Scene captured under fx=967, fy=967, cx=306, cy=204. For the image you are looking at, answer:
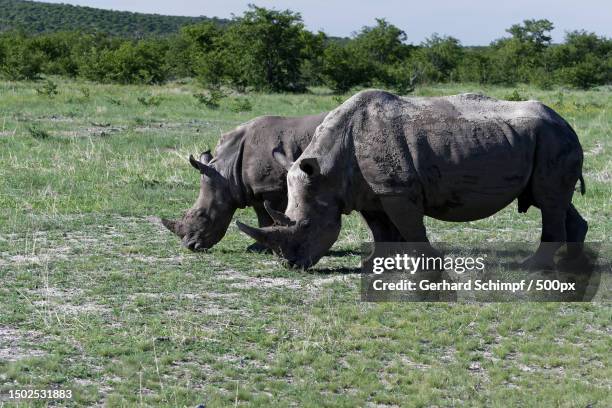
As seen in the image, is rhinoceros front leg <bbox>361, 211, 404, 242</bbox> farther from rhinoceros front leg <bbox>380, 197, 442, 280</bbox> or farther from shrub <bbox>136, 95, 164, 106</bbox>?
shrub <bbox>136, 95, 164, 106</bbox>

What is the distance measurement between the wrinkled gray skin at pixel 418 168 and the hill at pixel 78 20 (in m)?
88.8

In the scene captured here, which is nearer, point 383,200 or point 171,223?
point 383,200

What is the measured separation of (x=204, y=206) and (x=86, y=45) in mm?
47125

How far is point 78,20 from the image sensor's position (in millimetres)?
107250

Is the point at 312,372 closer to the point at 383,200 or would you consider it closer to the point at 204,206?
the point at 383,200

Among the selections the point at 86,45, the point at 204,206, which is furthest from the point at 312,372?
→ the point at 86,45

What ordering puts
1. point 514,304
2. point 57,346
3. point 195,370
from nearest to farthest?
point 195,370 → point 57,346 → point 514,304

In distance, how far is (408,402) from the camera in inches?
259

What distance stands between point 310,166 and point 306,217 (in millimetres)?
508

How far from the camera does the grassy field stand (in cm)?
685

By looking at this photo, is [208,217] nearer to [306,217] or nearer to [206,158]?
[206,158]

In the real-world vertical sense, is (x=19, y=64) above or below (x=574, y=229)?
below

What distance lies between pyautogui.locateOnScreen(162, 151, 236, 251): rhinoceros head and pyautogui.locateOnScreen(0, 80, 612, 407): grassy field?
0.20 metres

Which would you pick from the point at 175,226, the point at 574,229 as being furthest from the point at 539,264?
the point at 175,226
